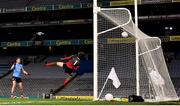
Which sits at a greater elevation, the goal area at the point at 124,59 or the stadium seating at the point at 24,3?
the stadium seating at the point at 24,3

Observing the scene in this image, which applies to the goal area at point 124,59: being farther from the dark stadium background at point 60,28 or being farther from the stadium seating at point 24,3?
the stadium seating at point 24,3

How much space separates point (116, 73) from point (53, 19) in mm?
16778

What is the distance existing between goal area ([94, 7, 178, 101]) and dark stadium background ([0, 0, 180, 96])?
9776 millimetres

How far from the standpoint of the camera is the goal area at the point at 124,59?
46.0 feet

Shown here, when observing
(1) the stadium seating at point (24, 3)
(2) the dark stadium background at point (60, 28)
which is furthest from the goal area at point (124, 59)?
(1) the stadium seating at point (24, 3)

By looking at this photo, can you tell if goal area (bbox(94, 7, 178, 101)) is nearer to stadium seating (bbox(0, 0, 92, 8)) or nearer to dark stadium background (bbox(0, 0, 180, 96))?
dark stadium background (bbox(0, 0, 180, 96))

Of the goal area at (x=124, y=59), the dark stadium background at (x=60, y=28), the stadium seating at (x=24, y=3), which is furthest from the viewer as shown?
the stadium seating at (x=24, y=3)

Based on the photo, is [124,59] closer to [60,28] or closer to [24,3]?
[24,3]

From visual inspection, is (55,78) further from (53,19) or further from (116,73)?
(116,73)

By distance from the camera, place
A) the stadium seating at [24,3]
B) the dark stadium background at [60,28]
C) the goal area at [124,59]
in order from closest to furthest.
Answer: the goal area at [124,59] < the dark stadium background at [60,28] < the stadium seating at [24,3]

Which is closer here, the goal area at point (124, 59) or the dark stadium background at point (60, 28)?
the goal area at point (124, 59)

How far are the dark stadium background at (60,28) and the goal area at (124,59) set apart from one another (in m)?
9.78

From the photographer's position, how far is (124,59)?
14.6 m

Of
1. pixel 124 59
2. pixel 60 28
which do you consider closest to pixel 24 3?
pixel 60 28
